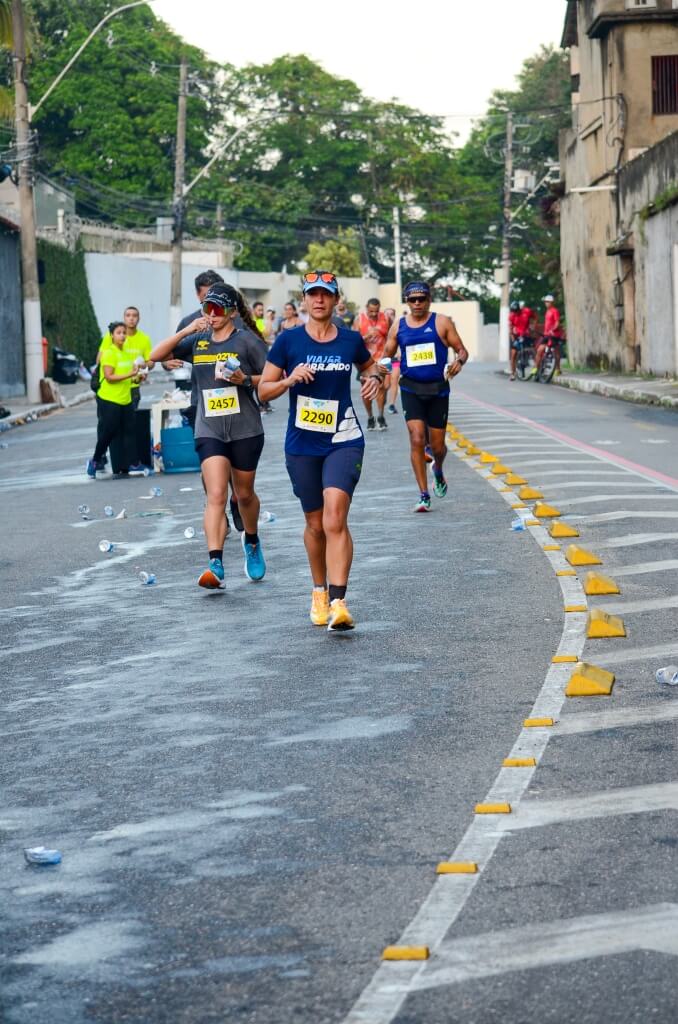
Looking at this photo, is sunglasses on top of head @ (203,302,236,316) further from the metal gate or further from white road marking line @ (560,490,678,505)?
the metal gate

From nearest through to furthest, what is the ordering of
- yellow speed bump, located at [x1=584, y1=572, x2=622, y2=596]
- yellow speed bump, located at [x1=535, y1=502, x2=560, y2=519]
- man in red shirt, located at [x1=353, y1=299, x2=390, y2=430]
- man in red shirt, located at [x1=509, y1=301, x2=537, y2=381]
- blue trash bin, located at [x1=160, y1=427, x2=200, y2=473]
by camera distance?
1. yellow speed bump, located at [x1=584, y1=572, x2=622, y2=596]
2. yellow speed bump, located at [x1=535, y1=502, x2=560, y2=519]
3. blue trash bin, located at [x1=160, y1=427, x2=200, y2=473]
4. man in red shirt, located at [x1=353, y1=299, x2=390, y2=430]
5. man in red shirt, located at [x1=509, y1=301, x2=537, y2=381]

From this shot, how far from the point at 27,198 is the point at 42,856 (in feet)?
105

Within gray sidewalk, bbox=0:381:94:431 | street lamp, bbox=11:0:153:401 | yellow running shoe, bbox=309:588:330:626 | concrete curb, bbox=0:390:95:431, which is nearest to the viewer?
yellow running shoe, bbox=309:588:330:626

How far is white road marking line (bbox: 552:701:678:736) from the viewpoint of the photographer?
21.9 feet

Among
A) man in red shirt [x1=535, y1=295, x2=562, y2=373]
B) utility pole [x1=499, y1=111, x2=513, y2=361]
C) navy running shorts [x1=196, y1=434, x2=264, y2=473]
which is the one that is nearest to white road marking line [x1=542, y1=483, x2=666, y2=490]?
navy running shorts [x1=196, y1=434, x2=264, y2=473]

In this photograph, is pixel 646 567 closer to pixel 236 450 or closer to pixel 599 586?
pixel 599 586

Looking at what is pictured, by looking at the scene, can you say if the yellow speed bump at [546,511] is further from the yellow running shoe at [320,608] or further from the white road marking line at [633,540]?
the yellow running shoe at [320,608]

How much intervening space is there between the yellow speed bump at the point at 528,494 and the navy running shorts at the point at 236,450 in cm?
443

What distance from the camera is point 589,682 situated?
24.2 feet

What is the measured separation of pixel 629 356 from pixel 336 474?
35.5 m

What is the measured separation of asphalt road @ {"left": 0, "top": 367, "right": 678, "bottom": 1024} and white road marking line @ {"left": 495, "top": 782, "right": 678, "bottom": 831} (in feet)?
0.05

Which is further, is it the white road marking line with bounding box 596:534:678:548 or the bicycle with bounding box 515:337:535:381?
the bicycle with bounding box 515:337:535:381

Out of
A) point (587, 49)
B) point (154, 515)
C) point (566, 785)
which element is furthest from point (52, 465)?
point (587, 49)

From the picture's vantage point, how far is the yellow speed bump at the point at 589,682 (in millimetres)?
7277
